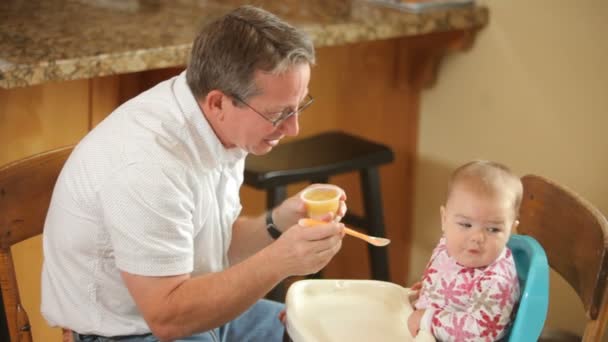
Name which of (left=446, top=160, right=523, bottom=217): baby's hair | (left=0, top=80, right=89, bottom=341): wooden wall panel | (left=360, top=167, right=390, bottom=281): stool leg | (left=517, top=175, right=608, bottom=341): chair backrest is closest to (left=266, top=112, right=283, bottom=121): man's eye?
(left=446, top=160, right=523, bottom=217): baby's hair

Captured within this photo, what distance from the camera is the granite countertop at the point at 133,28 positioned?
6.68 ft

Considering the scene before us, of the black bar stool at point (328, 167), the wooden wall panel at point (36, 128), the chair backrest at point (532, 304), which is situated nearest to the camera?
the chair backrest at point (532, 304)

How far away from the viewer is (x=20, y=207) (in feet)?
5.57

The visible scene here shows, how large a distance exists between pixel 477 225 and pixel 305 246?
0.98 feet

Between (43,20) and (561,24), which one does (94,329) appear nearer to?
(43,20)

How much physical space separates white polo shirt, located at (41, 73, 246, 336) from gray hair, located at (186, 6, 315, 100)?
3.1 inches

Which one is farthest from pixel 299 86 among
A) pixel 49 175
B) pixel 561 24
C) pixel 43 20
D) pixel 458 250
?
pixel 561 24

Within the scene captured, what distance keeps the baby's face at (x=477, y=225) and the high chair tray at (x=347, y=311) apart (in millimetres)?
180

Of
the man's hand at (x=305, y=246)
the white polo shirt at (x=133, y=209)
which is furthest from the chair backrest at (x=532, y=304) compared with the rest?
the white polo shirt at (x=133, y=209)

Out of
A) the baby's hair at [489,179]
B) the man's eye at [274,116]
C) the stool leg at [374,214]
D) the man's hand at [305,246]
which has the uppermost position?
the man's eye at [274,116]

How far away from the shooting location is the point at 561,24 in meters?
2.52

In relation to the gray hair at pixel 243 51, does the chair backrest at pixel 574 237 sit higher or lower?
lower

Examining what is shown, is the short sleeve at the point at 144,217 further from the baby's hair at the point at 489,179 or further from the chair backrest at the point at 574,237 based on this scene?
the chair backrest at the point at 574,237

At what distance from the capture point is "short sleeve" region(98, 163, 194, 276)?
1.48 m
